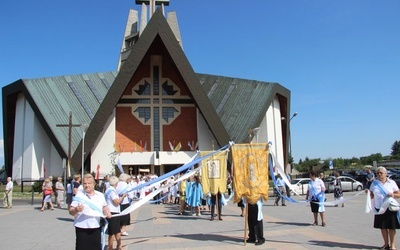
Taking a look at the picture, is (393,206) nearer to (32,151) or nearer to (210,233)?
(210,233)

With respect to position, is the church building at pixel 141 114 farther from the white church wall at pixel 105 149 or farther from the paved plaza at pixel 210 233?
the paved plaza at pixel 210 233

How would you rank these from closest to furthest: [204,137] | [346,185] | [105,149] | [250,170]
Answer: [250,170], [346,185], [105,149], [204,137]

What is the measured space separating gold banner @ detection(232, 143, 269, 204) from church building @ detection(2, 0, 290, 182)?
71.8 ft

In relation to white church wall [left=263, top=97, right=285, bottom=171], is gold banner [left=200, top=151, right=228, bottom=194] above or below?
below

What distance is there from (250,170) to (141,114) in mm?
26730

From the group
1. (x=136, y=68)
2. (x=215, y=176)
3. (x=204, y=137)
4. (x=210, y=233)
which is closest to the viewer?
(x=210, y=233)

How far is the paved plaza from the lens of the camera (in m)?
7.80

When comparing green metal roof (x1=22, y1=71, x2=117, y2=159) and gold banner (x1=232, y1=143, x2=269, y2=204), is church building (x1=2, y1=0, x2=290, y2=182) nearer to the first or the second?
green metal roof (x1=22, y1=71, x2=117, y2=159)

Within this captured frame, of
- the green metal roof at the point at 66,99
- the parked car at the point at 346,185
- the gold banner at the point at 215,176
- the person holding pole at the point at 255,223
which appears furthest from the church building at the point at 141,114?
the person holding pole at the point at 255,223

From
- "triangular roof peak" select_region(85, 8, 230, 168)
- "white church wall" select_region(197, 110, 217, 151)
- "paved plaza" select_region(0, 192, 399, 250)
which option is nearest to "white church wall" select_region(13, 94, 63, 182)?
"triangular roof peak" select_region(85, 8, 230, 168)

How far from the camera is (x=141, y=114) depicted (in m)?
34.3

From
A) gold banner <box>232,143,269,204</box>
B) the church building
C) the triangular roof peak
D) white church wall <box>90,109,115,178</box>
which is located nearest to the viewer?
gold banner <box>232,143,269,204</box>

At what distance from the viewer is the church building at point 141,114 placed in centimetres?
3027

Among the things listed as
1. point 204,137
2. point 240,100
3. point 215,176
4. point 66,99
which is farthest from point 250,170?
point 66,99
